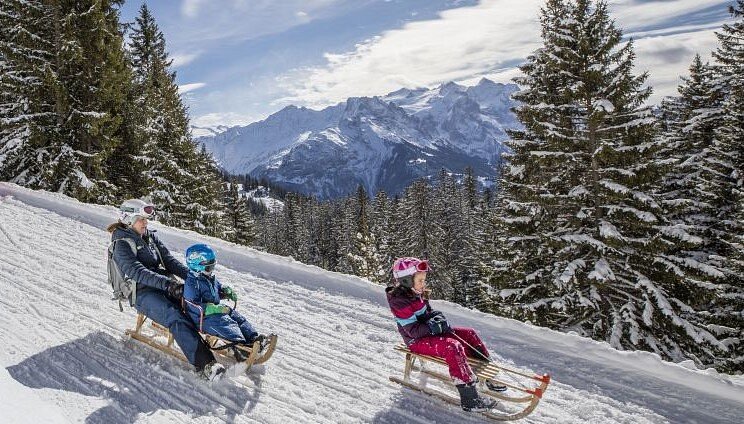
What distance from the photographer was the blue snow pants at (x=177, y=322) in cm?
548

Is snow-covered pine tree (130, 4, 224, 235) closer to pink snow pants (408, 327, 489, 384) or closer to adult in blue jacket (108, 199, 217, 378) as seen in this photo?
adult in blue jacket (108, 199, 217, 378)

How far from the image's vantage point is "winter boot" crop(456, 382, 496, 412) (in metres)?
5.00

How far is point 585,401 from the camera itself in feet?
18.1

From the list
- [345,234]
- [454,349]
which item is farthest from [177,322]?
[345,234]

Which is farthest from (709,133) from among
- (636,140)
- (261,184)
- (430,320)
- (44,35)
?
(261,184)

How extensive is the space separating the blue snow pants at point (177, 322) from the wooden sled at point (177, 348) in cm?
22

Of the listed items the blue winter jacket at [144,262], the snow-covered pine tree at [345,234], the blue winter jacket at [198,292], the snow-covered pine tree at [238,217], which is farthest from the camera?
the snow-covered pine tree at [345,234]

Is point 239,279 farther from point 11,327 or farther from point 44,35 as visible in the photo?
point 44,35

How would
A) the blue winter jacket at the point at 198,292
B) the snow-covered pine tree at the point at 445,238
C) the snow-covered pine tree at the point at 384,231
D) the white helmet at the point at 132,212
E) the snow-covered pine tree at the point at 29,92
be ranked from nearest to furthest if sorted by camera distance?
the blue winter jacket at the point at 198,292
the white helmet at the point at 132,212
the snow-covered pine tree at the point at 29,92
the snow-covered pine tree at the point at 445,238
the snow-covered pine tree at the point at 384,231

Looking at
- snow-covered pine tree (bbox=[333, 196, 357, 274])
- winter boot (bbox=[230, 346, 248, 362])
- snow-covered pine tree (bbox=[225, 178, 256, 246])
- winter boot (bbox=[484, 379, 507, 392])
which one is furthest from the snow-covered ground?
snow-covered pine tree (bbox=[333, 196, 357, 274])

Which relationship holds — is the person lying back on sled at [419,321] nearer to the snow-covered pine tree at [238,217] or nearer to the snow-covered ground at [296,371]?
the snow-covered ground at [296,371]

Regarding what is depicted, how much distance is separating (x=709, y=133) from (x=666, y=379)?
52.1 ft

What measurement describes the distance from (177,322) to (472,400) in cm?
346

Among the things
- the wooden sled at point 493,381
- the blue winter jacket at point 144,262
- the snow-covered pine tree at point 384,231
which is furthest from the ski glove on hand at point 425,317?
the snow-covered pine tree at point 384,231
